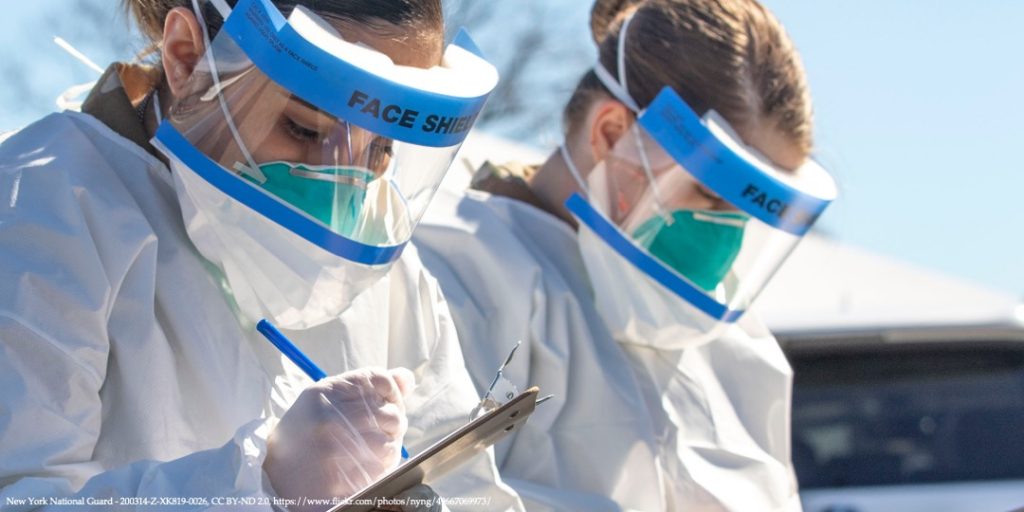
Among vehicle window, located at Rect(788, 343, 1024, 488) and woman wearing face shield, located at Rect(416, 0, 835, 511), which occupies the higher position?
woman wearing face shield, located at Rect(416, 0, 835, 511)

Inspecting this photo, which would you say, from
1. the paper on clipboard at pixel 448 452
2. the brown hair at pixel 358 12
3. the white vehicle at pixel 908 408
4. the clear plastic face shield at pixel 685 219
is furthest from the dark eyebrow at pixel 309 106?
the white vehicle at pixel 908 408

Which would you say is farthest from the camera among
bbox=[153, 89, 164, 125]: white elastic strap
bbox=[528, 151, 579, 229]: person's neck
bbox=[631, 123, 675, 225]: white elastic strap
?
bbox=[528, 151, 579, 229]: person's neck

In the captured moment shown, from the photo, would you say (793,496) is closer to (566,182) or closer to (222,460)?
(566,182)

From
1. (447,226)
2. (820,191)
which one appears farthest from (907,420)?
(447,226)

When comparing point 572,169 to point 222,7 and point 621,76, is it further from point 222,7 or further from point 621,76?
point 222,7

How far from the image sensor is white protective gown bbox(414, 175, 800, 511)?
108 inches

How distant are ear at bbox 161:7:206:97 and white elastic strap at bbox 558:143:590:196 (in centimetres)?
115

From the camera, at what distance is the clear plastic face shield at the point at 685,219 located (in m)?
2.81

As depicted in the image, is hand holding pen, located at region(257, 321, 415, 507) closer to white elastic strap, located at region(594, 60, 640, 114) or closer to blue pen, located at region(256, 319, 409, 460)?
blue pen, located at region(256, 319, 409, 460)

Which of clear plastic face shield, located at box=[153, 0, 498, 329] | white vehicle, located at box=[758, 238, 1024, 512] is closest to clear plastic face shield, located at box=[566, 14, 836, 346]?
clear plastic face shield, located at box=[153, 0, 498, 329]

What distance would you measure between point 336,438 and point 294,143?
1.47 ft

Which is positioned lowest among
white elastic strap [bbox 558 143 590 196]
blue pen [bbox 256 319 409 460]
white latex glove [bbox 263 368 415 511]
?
white elastic strap [bbox 558 143 590 196]

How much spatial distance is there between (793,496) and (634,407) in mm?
550

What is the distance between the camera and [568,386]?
2.85 m
